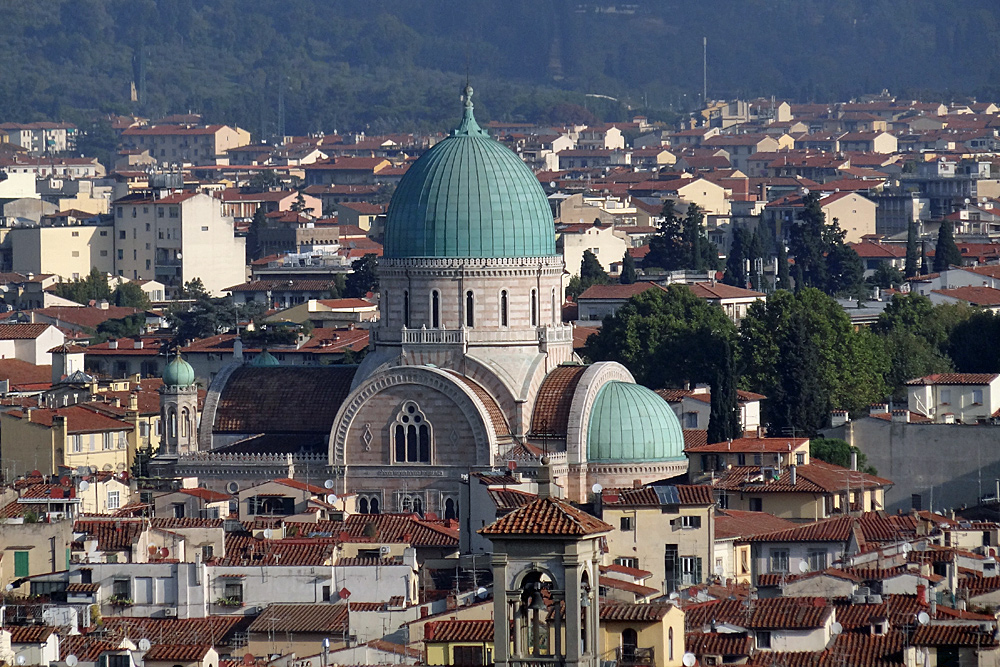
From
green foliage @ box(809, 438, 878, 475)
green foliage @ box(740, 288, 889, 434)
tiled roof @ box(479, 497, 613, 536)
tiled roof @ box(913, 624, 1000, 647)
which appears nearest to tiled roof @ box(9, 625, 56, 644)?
tiled roof @ box(913, 624, 1000, 647)

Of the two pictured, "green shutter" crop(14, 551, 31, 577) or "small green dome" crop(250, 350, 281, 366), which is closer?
"green shutter" crop(14, 551, 31, 577)

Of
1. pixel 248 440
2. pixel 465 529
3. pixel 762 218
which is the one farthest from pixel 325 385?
pixel 762 218

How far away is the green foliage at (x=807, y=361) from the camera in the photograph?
77000 millimetres

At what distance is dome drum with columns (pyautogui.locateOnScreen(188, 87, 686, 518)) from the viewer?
64625 millimetres

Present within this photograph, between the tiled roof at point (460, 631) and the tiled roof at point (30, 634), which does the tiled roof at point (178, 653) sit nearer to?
the tiled roof at point (30, 634)

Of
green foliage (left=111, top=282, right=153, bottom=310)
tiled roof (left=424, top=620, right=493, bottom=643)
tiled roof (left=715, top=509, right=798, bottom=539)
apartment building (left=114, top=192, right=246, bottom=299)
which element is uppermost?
apartment building (left=114, top=192, right=246, bottom=299)

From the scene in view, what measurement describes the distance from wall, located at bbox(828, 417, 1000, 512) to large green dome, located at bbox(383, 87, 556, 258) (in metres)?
8.62

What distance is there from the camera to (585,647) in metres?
31.1

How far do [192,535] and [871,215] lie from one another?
96.6 m

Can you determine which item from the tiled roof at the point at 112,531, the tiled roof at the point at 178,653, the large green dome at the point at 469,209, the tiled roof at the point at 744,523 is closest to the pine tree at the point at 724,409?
the large green dome at the point at 469,209

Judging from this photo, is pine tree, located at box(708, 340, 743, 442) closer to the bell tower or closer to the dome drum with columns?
the dome drum with columns

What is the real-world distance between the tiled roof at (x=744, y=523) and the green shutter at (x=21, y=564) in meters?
10.4

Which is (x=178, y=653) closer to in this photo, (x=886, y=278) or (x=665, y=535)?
(x=665, y=535)

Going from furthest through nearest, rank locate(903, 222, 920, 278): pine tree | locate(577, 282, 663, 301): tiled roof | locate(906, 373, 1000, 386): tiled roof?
1. locate(903, 222, 920, 278): pine tree
2. locate(577, 282, 663, 301): tiled roof
3. locate(906, 373, 1000, 386): tiled roof
